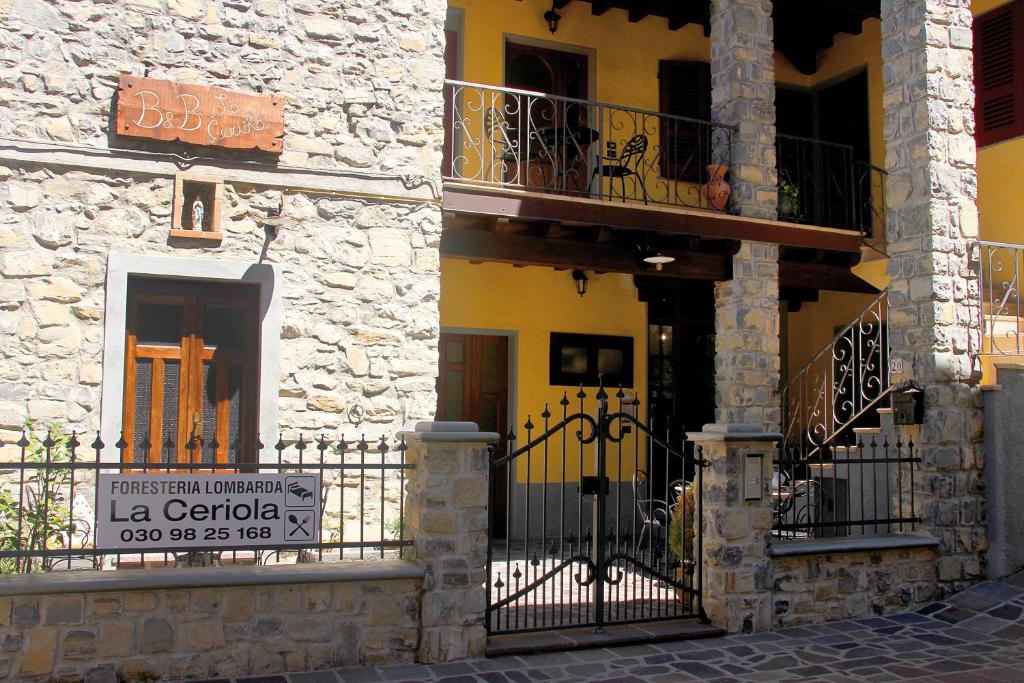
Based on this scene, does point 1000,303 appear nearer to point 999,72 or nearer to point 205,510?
point 999,72

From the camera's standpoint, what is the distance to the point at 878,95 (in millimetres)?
11711

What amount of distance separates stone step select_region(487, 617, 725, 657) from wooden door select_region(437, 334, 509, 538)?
4469 mm

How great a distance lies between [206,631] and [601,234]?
5.37 meters

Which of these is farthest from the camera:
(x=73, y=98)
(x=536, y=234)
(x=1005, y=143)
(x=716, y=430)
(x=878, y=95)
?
(x=878, y=95)

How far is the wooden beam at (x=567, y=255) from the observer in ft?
28.8

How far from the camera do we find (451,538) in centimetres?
559

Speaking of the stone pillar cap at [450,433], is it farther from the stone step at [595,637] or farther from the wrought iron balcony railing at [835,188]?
the wrought iron balcony railing at [835,188]

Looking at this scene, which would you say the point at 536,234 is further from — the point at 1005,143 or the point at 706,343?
the point at 1005,143

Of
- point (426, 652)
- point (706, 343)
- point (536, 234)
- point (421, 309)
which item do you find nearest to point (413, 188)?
point (421, 309)

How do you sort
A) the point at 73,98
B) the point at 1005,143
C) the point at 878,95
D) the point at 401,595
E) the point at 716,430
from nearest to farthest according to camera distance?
the point at 401,595 → the point at 716,430 → the point at 73,98 → the point at 1005,143 → the point at 878,95

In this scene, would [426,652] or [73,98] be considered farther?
[73,98]

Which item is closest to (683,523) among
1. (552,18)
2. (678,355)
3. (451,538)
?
(451,538)

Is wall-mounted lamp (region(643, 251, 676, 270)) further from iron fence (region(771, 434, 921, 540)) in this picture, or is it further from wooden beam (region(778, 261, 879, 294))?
iron fence (region(771, 434, 921, 540))

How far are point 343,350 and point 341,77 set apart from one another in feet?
7.38
